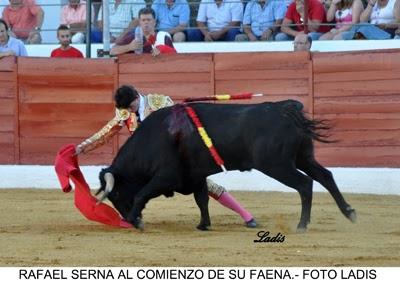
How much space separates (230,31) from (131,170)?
4.64 m

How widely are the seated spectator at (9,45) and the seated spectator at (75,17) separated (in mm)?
641

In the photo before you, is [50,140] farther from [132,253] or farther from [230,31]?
[132,253]

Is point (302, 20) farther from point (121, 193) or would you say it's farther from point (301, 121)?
point (301, 121)

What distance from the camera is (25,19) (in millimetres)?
15016

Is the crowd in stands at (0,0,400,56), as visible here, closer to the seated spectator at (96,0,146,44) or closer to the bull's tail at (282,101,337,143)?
the seated spectator at (96,0,146,44)

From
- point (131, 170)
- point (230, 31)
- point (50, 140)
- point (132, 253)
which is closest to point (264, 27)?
point (230, 31)

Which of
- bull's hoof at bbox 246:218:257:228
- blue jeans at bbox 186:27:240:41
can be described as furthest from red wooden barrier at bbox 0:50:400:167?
bull's hoof at bbox 246:218:257:228

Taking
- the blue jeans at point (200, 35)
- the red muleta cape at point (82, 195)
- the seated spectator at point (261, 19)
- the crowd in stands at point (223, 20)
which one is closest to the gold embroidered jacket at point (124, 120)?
the red muleta cape at point (82, 195)

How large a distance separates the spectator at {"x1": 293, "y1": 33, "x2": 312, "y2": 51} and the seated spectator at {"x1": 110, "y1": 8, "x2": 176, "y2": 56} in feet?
4.33

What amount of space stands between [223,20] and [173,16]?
55 centimetres

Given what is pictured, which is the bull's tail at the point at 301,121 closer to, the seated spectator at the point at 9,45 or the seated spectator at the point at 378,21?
the seated spectator at the point at 378,21

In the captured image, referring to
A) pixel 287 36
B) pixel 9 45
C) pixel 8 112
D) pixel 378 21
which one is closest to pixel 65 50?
pixel 9 45

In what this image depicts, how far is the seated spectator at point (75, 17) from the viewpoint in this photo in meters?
14.8

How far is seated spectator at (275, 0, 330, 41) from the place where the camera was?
1370cm
